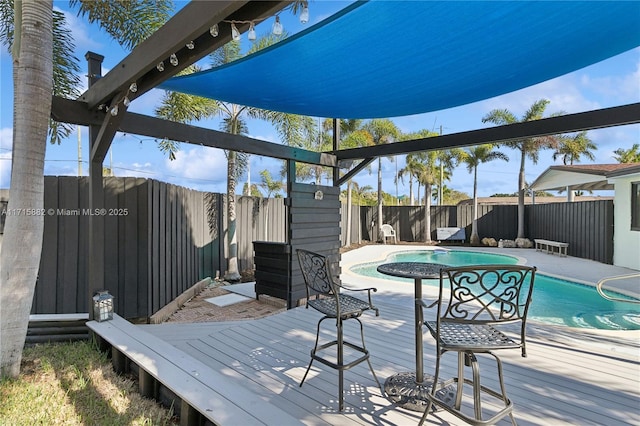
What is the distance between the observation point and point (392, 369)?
2557mm

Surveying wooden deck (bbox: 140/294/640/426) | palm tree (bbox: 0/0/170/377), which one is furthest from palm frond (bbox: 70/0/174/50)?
wooden deck (bbox: 140/294/640/426)

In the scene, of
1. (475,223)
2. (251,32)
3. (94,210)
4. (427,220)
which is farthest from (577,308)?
(427,220)

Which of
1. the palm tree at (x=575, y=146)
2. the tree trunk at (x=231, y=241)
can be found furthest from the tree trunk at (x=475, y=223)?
the tree trunk at (x=231, y=241)

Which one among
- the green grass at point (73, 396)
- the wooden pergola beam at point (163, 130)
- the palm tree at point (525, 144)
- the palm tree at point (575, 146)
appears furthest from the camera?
the palm tree at point (575, 146)

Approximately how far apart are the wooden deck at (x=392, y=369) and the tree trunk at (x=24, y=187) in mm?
1185

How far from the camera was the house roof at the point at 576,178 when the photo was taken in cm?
936

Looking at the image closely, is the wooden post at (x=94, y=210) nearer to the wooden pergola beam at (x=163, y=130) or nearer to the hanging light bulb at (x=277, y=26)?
the wooden pergola beam at (x=163, y=130)

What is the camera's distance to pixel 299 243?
4.46m

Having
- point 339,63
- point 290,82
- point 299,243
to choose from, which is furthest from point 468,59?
point 299,243

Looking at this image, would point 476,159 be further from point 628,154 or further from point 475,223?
point 628,154

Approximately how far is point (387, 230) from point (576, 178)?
22.4 ft

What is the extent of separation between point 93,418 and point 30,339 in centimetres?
175

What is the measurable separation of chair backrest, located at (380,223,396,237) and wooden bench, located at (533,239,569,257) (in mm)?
5356

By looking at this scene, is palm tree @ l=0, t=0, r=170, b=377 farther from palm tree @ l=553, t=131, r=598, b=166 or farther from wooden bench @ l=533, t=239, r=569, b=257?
palm tree @ l=553, t=131, r=598, b=166
